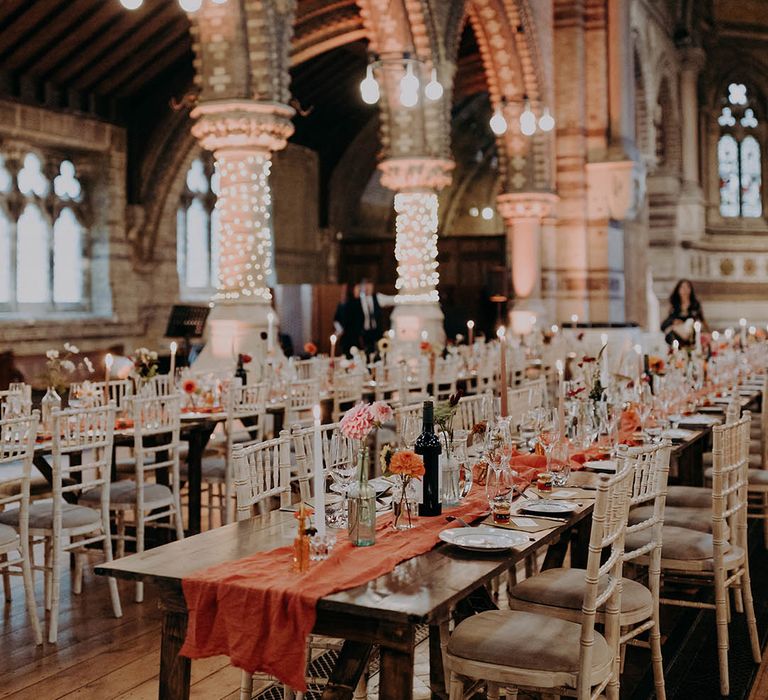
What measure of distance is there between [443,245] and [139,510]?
14.0 m

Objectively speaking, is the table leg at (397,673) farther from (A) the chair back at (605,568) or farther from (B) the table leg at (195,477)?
(B) the table leg at (195,477)

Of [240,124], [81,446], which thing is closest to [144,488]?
[81,446]

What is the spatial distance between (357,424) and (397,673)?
0.73 m

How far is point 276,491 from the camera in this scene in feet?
11.4

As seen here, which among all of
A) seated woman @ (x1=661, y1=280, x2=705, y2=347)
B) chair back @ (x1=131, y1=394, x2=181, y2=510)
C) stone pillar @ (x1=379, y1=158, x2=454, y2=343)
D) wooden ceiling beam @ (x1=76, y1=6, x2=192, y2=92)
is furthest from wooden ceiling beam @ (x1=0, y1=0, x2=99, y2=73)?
chair back @ (x1=131, y1=394, x2=181, y2=510)

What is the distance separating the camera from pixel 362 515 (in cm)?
276

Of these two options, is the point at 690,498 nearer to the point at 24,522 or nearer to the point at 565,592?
the point at 565,592

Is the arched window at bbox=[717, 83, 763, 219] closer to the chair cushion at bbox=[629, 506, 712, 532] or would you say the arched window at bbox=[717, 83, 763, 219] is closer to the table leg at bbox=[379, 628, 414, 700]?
the chair cushion at bbox=[629, 506, 712, 532]

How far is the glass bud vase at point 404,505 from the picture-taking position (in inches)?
118

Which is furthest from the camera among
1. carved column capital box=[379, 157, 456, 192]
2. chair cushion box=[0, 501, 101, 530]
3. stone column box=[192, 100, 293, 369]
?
carved column capital box=[379, 157, 456, 192]

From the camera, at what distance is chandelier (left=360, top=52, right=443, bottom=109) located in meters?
8.13

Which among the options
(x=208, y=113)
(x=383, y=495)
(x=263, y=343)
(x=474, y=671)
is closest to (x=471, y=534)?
(x=474, y=671)

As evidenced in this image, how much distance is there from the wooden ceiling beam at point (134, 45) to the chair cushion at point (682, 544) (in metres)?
11.0

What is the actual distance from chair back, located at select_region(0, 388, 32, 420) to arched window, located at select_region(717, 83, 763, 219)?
21.3m
